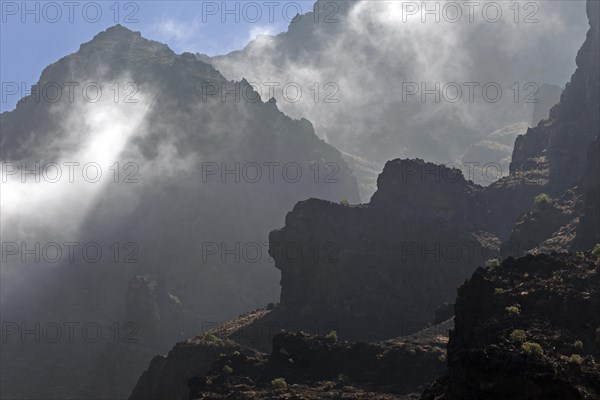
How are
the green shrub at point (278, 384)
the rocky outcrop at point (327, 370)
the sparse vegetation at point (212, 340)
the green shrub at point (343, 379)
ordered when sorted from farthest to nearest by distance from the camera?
the sparse vegetation at point (212, 340)
the green shrub at point (343, 379)
the green shrub at point (278, 384)
the rocky outcrop at point (327, 370)

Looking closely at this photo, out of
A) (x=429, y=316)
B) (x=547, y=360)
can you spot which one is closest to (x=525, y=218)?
(x=429, y=316)

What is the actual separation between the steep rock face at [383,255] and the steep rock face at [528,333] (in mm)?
64026

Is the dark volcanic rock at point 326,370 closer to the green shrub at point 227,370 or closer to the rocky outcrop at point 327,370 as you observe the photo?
the rocky outcrop at point 327,370

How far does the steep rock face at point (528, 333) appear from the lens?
50625 mm

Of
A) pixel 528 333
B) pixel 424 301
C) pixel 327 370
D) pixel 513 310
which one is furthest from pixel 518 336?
pixel 424 301

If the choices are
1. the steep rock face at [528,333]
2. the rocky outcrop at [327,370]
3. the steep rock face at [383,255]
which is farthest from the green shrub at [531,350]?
the steep rock face at [383,255]

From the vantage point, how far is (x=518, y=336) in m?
65.6

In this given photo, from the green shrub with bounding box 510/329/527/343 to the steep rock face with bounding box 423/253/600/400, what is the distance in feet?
0.07

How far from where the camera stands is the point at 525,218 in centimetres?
17138

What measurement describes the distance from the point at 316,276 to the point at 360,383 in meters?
68.7

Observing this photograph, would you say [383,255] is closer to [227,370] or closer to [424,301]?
[424,301]

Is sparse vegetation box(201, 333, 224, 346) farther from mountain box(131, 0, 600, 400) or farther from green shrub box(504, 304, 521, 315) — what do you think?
green shrub box(504, 304, 521, 315)

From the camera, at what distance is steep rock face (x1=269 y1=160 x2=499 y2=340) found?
526ft

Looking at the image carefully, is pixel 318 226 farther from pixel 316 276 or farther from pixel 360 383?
pixel 360 383
